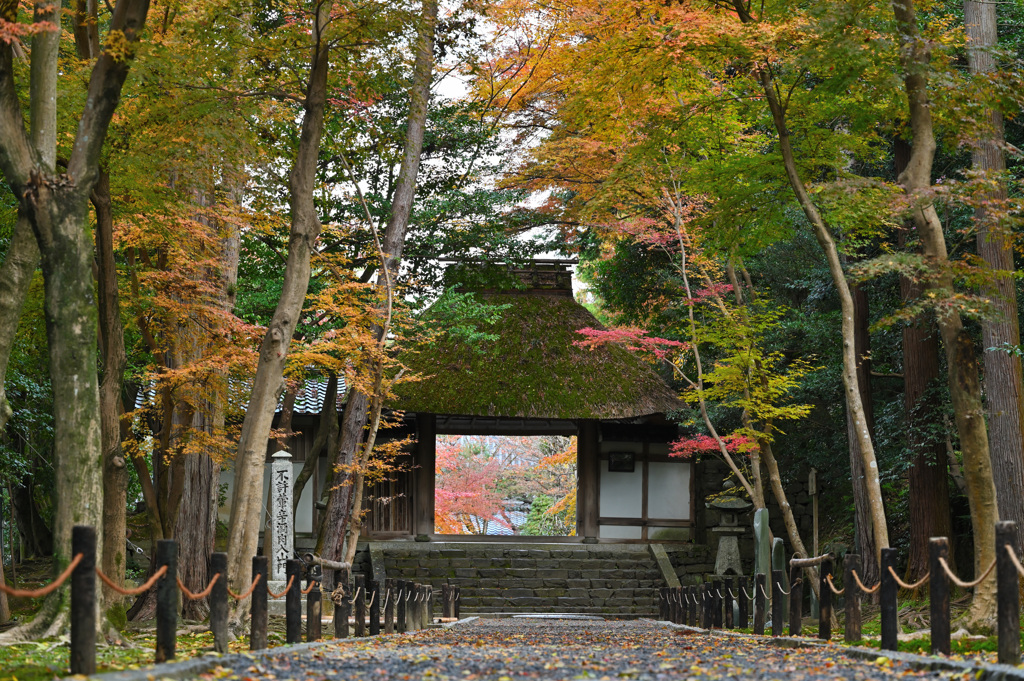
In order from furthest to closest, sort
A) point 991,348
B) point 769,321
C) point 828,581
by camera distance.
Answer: point 769,321
point 991,348
point 828,581

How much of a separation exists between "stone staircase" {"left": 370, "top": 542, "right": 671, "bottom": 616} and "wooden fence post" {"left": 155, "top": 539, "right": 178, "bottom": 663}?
35.1ft

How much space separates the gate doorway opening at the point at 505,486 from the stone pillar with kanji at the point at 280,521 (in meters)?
14.8

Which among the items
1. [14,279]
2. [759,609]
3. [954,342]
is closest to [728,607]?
[759,609]

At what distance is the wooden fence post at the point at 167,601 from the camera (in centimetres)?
501

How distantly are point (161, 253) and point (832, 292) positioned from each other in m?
9.92

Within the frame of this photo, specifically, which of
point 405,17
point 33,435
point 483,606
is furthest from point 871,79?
point 33,435

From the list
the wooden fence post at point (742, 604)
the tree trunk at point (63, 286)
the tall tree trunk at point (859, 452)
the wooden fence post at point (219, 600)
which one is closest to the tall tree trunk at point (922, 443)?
the tall tree trunk at point (859, 452)

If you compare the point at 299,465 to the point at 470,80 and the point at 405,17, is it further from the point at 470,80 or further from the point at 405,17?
the point at 405,17

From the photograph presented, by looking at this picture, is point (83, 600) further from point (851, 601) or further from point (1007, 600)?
point (851, 601)

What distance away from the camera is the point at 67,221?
645 cm

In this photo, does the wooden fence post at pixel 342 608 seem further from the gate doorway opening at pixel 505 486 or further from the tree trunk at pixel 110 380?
the gate doorway opening at pixel 505 486

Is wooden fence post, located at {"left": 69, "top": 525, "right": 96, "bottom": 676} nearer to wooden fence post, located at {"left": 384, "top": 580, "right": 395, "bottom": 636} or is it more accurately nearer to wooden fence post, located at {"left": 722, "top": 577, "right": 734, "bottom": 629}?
wooden fence post, located at {"left": 384, "top": 580, "right": 395, "bottom": 636}

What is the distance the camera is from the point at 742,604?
1101 centimetres

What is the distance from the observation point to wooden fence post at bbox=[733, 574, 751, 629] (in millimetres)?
10617
